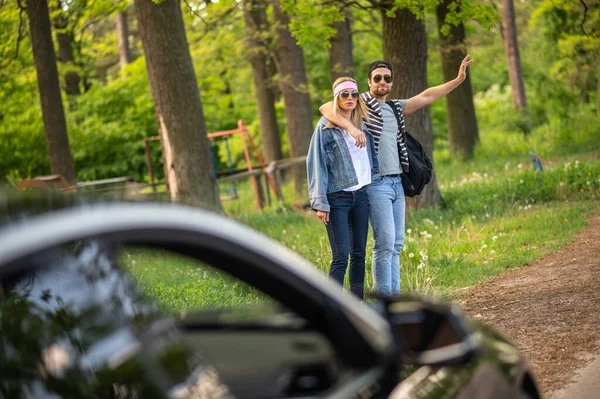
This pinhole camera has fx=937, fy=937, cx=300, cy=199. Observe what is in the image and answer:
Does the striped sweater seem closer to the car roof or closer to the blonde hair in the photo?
the blonde hair

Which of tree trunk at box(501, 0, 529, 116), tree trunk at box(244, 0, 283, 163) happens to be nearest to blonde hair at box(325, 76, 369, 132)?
tree trunk at box(244, 0, 283, 163)

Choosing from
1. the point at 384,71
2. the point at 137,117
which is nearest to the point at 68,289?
the point at 384,71

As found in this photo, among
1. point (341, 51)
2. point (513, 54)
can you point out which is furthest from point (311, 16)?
point (513, 54)

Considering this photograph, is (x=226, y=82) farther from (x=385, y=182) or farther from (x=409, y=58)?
(x=385, y=182)

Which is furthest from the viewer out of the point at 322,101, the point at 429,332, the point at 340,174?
the point at 322,101

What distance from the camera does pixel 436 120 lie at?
40.4 m

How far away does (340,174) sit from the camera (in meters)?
7.47

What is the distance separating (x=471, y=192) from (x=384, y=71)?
26.5ft

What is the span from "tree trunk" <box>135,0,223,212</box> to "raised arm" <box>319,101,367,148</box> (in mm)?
7019

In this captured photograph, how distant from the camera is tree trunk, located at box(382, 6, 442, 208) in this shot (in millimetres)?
14211

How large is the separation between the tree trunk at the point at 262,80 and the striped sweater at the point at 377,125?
1761 cm

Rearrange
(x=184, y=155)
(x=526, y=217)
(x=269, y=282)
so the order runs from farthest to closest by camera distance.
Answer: (x=184, y=155)
(x=526, y=217)
(x=269, y=282)

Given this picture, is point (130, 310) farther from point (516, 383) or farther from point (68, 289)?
point (516, 383)

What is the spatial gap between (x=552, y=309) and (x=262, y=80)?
20.3m
